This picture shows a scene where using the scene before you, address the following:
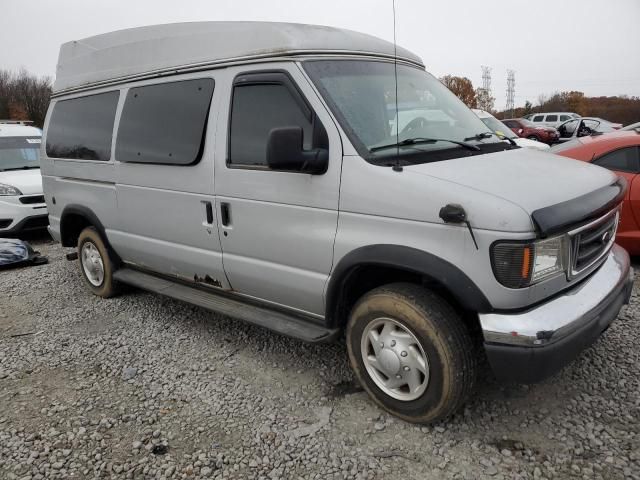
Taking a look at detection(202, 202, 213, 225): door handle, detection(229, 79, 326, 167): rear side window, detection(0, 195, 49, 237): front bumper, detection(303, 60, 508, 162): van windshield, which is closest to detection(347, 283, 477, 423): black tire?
detection(303, 60, 508, 162): van windshield

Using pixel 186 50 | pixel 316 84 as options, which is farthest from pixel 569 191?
pixel 186 50

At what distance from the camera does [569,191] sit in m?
2.68

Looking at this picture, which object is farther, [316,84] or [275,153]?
[316,84]

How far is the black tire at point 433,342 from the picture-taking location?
8.75ft

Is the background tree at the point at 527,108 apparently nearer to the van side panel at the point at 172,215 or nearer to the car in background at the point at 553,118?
the car in background at the point at 553,118

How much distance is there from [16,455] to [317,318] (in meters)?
1.91

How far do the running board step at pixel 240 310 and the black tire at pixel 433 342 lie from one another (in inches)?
17.5

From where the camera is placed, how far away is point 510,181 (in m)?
2.63

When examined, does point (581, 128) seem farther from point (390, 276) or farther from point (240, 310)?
point (240, 310)

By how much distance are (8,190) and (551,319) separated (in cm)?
830

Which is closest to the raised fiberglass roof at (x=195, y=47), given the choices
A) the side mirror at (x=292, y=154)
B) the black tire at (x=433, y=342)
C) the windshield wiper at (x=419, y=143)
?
the side mirror at (x=292, y=154)

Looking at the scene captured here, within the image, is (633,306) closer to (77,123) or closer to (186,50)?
(186,50)

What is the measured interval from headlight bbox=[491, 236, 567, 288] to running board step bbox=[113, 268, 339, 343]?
46.5 inches

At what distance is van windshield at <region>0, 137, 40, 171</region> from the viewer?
886cm
